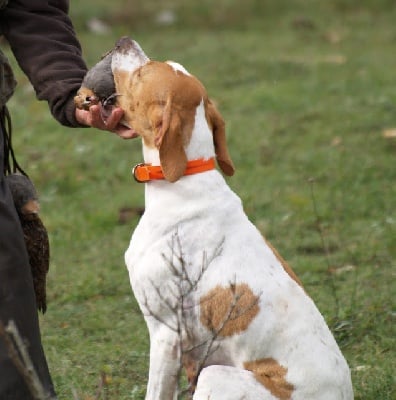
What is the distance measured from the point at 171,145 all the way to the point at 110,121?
0.32 metres

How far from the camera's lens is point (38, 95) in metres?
4.89

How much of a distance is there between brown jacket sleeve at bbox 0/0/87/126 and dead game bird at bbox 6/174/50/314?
1.07 ft

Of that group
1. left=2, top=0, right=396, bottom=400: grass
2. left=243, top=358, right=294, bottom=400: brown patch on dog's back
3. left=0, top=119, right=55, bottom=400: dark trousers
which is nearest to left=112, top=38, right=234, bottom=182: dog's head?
left=0, top=119, right=55, bottom=400: dark trousers

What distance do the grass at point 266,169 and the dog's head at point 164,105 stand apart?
1.00 meters

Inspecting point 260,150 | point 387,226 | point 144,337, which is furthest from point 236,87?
point 144,337

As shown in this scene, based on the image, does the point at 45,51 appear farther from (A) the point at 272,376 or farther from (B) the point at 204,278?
(A) the point at 272,376

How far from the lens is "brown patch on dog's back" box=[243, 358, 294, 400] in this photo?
169 inches

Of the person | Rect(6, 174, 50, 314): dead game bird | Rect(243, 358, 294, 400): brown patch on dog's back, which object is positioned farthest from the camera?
Rect(6, 174, 50, 314): dead game bird

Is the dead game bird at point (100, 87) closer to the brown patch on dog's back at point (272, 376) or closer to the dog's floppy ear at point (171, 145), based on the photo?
the dog's floppy ear at point (171, 145)

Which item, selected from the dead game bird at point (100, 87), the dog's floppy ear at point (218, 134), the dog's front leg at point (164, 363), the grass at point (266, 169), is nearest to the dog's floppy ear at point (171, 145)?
the dog's floppy ear at point (218, 134)

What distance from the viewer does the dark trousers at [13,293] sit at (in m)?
4.39

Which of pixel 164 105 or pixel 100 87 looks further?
pixel 100 87

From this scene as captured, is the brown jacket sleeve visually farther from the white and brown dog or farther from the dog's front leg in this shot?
the dog's front leg

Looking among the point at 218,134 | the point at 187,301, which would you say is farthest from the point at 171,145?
the point at 187,301
